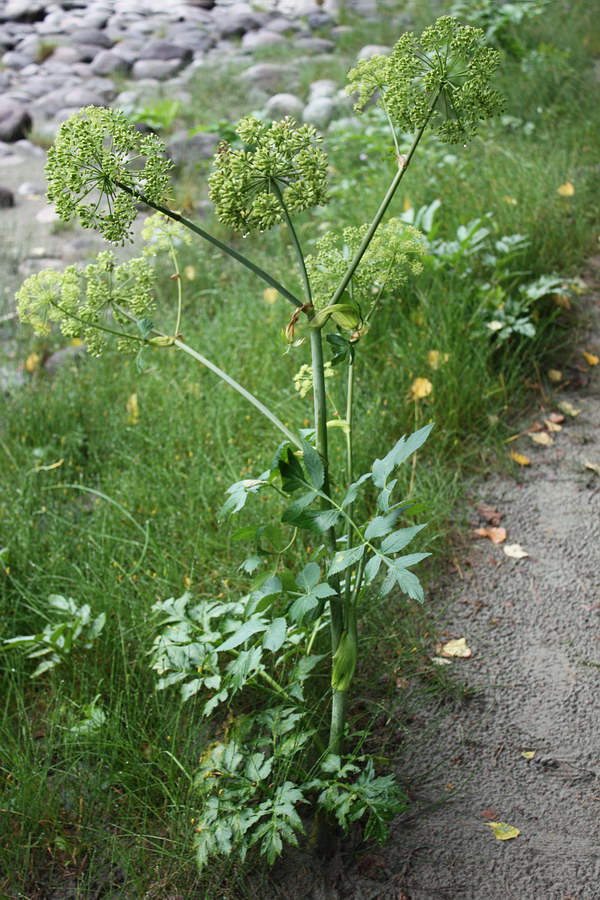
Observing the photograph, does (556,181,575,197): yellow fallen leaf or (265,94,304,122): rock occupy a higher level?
(556,181,575,197): yellow fallen leaf

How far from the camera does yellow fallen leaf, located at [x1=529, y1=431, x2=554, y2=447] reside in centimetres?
294

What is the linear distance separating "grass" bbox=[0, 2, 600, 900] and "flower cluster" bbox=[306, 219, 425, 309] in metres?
0.96

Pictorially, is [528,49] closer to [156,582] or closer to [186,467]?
[186,467]

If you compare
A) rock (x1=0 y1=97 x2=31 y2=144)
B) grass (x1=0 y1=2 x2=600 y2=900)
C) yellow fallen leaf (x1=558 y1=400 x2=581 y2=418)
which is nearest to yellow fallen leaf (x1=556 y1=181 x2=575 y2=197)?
grass (x1=0 y1=2 x2=600 y2=900)

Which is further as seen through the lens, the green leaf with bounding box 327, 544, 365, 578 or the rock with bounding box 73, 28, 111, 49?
the rock with bounding box 73, 28, 111, 49

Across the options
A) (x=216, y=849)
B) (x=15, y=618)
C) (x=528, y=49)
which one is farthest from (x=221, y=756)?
(x=528, y=49)

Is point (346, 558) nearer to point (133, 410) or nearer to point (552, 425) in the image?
point (552, 425)

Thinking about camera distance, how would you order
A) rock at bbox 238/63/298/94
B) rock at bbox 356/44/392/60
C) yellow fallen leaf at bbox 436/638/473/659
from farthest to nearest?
rock at bbox 238/63/298/94 → rock at bbox 356/44/392/60 → yellow fallen leaf at bbox 436/638/473/659

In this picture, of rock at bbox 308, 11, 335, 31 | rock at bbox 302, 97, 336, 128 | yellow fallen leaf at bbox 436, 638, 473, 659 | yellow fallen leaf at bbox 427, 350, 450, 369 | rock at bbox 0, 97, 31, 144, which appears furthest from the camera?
rock at bbox 308, 11, 335, 31

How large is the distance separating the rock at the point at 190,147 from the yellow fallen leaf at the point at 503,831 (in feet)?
16.9

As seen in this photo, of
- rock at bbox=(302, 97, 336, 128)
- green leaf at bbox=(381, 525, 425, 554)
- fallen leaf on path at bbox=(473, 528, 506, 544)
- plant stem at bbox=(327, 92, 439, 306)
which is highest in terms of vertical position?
plant stem at bbox=(327, 92, 439, 306)

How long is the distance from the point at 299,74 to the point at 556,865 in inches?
286

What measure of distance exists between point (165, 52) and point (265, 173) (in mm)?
8656

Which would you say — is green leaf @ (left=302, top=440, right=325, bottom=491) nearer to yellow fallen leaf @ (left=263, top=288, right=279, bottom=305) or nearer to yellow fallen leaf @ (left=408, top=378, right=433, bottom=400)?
yellow fallen leaf @ (left=408, top=378, right=433, bottom=400)
